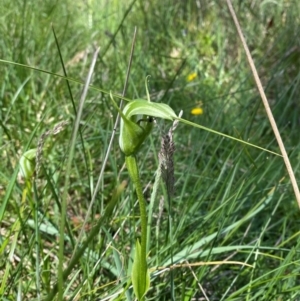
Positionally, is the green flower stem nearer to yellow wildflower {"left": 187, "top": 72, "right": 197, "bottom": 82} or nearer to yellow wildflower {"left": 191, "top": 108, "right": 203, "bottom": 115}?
yellow wildflower {"left": 191, "top": 108, "right": 203, "bottom": 115}

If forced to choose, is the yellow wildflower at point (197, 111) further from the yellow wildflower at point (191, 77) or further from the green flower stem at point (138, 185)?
the green flower stem at point (138, 185)

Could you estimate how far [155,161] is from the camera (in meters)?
1.32

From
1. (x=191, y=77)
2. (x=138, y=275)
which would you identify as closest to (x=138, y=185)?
(x=138, y=275)

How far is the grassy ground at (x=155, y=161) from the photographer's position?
0.86m

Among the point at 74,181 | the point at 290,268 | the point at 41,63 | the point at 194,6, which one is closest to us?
the point at 290,268

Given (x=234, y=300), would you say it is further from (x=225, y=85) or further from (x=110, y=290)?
(x=225, y=85)

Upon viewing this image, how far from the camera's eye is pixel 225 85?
2.14 m

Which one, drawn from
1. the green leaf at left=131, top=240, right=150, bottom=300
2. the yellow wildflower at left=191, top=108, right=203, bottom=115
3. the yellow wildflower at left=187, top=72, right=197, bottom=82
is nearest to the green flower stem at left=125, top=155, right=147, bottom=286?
the green leaf at left=131, top=240, right=150, bottom=300

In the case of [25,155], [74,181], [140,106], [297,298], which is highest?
[140,106]

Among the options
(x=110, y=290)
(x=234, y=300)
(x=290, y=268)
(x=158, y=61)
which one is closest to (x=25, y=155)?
(x=110, y=290)

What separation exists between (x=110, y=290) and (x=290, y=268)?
0.39 m

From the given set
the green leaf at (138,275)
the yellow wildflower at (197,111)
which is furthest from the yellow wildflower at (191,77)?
the green leaf at (138,275)

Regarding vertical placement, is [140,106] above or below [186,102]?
above

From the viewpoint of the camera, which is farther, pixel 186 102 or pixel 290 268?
pixel 186 102
